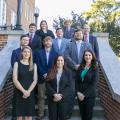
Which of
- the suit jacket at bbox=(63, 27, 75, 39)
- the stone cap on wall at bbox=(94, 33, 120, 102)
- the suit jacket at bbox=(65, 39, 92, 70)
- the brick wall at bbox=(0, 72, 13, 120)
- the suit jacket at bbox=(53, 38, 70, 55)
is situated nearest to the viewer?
the stone cap on wall at bbox=(94, 33, 120, 102)

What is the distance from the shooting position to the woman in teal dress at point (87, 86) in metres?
7.74

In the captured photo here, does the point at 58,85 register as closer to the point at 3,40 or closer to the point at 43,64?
the point at 43,64

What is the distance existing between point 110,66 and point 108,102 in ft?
4.55

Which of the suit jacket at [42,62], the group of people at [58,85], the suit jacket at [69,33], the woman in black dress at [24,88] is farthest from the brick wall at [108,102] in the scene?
the suit jacket at [69,33]

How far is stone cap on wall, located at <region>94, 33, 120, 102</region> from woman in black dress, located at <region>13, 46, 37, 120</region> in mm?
1613

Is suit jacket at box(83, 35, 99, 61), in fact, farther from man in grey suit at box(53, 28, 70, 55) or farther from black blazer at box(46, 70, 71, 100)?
black blazer at box(46, 70, 71, 100)

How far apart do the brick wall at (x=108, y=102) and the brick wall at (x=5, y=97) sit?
217 cm

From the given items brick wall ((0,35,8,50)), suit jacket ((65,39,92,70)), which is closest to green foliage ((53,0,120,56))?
brick wall ((0,35,8,50))

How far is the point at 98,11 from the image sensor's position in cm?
3903

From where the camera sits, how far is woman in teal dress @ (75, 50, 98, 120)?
7.74 meters

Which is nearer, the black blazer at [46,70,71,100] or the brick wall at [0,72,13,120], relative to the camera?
A: the black blazer at [46,70,71,100]

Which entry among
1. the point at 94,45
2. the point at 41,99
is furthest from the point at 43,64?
the point at 94,45

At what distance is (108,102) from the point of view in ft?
28.9

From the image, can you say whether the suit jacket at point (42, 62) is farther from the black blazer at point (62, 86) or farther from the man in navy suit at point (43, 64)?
the black blazer at point (62, 86)
